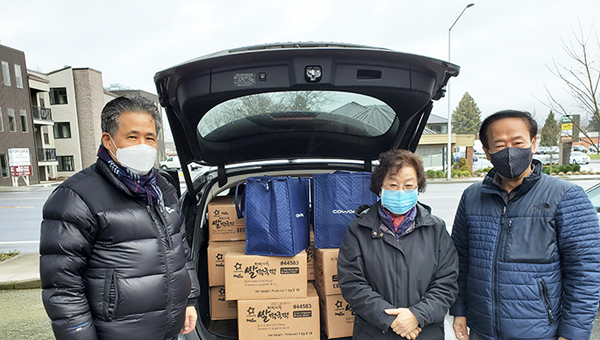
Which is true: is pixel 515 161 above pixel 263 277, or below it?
above

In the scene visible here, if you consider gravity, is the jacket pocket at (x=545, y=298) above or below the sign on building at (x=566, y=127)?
below

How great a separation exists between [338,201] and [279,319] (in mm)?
A: 803

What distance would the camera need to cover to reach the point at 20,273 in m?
4.21

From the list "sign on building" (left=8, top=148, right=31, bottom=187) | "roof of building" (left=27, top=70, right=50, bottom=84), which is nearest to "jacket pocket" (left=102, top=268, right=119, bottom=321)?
"sign on building" (left=8, top=148, right=31, bottom=187)

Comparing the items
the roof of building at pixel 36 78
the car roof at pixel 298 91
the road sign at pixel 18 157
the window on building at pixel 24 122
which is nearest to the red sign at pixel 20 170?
the road sign at pixel 18 157

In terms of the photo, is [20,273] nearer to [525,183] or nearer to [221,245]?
[221,245]

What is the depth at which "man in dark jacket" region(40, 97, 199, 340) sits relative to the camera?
119 centimetres

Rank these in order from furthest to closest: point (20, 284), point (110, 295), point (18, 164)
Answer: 1. point (18, 164)
2. point (20, 284)
3. point (110, 295)

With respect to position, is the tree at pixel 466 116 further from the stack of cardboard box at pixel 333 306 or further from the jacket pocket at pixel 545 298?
the jacket pocket at pixel 545 298

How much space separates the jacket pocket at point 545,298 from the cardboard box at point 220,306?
178cm

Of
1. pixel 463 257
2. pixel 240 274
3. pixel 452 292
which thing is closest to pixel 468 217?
pixel 463 257

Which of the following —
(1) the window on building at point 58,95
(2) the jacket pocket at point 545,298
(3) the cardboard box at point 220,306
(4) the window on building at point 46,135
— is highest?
(1) the window on building at point 58,95

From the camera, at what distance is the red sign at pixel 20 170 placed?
62.5ft

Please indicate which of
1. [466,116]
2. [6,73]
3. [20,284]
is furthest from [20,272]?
[466,116]
